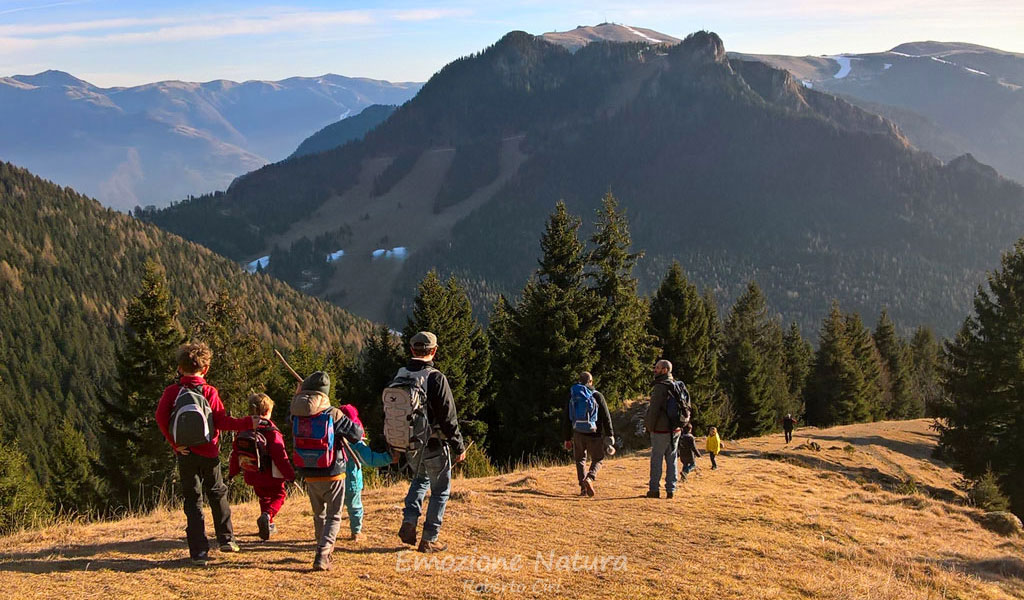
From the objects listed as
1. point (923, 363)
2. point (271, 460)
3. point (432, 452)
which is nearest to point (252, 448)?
point (271, 460)

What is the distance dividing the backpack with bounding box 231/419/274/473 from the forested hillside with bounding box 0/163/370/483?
73.4 meters

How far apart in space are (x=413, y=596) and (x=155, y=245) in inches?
6115

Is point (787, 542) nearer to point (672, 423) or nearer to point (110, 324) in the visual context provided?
point (672, 423)

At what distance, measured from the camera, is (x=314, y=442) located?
775 cm

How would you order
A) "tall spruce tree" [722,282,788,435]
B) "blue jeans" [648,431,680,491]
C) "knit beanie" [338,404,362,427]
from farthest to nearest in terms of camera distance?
"tall spruce tree" [722,282,788,435]
"blue jeans" [648,431,680,491]
"knit beanie" [338,404,362,427]

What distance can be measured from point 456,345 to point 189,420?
103 feet

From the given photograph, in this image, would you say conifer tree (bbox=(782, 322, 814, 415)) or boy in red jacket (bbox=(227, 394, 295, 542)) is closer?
boy in red jacket (bbox=(227, 394, 295, 542))

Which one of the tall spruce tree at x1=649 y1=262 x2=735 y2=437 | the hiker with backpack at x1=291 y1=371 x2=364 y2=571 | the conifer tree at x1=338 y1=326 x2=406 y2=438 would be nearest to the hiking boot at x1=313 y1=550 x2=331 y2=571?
the hiker with backpack at x1=291 y1=371 x2=364 y2=571

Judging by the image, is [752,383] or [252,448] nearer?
[252,448]

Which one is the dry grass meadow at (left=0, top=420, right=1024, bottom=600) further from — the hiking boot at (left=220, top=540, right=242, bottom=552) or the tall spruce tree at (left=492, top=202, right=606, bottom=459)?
the tall spruce tree at (left=492, top=202, right=606, bottom=459)

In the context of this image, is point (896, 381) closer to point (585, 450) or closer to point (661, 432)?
point (661, 432)

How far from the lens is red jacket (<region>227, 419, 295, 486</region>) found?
27.7ft

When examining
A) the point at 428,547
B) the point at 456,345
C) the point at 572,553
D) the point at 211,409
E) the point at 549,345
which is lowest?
the point at 572,553

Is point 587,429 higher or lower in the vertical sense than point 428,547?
higher
